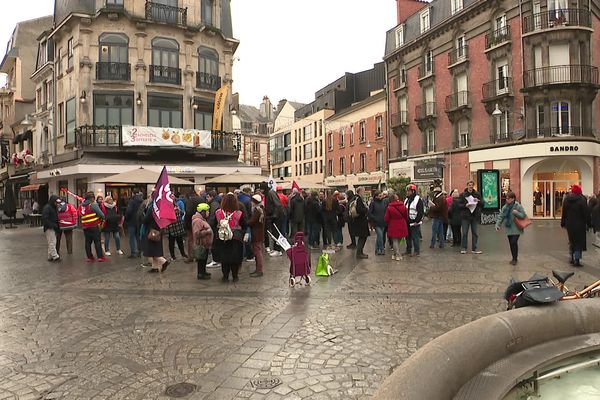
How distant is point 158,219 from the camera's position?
9.09m

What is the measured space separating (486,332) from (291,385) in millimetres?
1731

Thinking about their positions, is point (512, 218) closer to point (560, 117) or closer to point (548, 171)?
point (560, 117)

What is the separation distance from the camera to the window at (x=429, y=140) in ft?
115

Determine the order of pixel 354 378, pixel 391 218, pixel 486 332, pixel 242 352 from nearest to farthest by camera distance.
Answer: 1. pixel 486 332
2. pixel 354 378
3. pixel 242 352
4. pixel 391 218

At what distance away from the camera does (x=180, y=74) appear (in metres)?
25.4

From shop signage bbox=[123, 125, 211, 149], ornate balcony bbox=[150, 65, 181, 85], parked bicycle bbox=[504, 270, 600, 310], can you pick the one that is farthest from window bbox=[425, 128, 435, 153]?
parked bicycle bbox=[504, 270, 600, 310]

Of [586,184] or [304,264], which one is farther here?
[586,184]

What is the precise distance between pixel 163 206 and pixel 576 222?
8.92 m

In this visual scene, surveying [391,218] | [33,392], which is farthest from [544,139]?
[33,392]

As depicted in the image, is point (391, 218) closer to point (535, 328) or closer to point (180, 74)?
point (535, 328)

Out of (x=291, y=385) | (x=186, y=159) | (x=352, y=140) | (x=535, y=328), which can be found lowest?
(x=291, y=385)

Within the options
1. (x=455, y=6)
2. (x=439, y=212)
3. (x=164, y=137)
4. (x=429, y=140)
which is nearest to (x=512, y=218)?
(x=439, y=212)

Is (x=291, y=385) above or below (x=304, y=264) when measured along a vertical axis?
below

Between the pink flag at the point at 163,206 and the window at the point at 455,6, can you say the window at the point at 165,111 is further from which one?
the window at the point at 455,6
